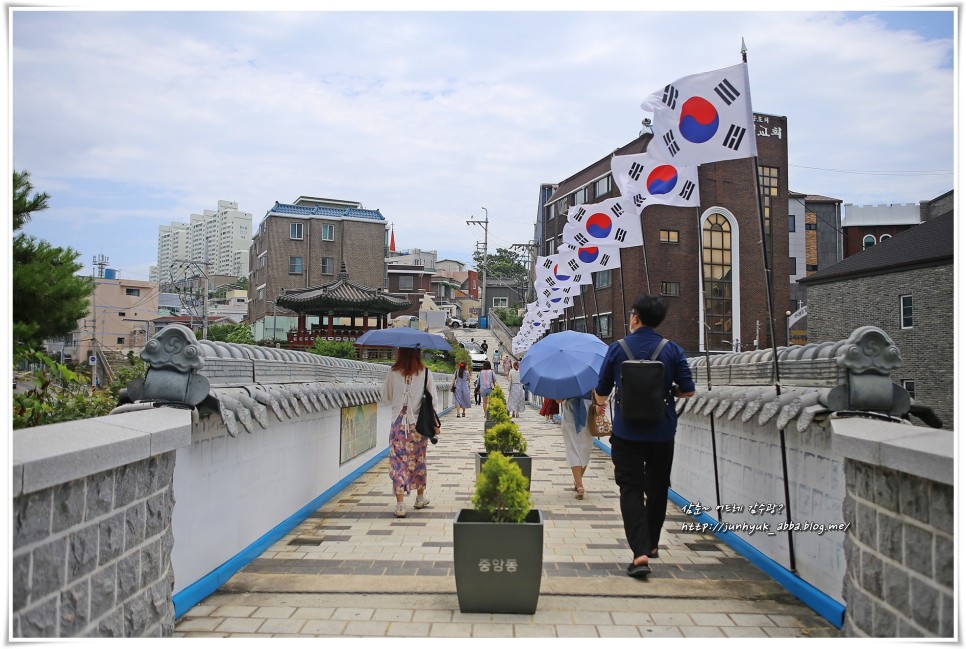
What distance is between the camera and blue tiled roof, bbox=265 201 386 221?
56844mm

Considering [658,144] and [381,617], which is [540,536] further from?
[658,144]

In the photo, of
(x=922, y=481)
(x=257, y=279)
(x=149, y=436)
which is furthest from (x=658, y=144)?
(x=257, y=279)

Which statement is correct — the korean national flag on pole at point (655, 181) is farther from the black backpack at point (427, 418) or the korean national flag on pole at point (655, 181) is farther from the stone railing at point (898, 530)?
the stone railing at point (898, 530)

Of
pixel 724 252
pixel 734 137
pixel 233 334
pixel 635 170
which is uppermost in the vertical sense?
pixel 724 252

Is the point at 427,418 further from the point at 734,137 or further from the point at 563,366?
the point at 734,137

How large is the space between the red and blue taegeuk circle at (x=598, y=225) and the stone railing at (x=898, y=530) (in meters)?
10.9

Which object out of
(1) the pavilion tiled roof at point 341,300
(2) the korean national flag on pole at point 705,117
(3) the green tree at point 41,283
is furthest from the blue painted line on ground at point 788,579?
(1) the pavilion tiled roof at point 341,300

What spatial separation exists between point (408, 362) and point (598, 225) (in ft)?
25.4

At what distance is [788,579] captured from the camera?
16.6 feet

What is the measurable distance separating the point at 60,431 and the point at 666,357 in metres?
A: 3.98

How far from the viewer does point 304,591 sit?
196 inches

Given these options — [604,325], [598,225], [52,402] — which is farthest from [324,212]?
[52,402]

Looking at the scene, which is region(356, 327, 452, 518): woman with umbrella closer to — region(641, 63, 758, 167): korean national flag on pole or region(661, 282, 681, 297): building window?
region(641, 63, 758, 167): korean national flag on pole

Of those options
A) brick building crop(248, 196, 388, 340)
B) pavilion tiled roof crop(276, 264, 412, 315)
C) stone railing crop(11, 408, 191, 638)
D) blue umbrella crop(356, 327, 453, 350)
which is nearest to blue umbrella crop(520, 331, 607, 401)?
blue umbrella crop(356, 327, 453, 350)
